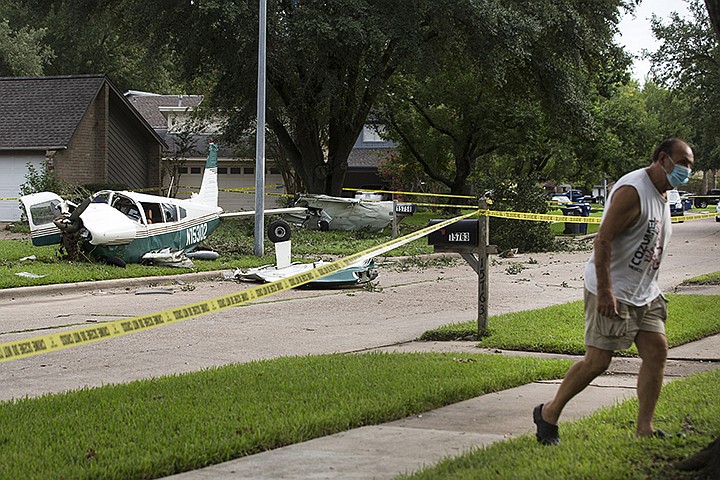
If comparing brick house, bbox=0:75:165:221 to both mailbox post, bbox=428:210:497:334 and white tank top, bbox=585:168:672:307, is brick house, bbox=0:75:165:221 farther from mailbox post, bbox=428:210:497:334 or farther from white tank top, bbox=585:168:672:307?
white tank top, bbox=585:168:672:307

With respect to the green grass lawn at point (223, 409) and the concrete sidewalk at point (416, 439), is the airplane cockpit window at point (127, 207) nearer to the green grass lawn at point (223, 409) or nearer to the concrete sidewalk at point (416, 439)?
the green grass lawn at point (223, 409)

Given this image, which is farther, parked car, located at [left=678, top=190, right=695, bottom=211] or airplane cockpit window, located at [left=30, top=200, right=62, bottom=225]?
parked car, located at [left=678, top=190, right=695, bottom=211]

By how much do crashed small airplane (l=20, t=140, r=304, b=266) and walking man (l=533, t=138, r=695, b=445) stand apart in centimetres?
1380

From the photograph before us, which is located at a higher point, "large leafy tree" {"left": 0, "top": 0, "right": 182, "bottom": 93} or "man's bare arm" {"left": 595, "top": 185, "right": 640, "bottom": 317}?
"large leafy tree" {"left": 0, "top": 0, "right": 182, "bottom": 93}

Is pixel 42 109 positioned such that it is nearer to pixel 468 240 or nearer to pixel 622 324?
pixel 468 240

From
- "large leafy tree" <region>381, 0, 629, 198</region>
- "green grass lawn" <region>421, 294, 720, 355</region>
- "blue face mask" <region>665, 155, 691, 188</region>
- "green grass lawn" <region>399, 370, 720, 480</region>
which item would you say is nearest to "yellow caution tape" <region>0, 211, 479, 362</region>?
"green grass lawn" <region>399, 370, 720, 480</region>

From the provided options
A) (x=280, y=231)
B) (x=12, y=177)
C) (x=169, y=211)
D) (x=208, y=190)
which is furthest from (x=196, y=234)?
(x=12, y=177)

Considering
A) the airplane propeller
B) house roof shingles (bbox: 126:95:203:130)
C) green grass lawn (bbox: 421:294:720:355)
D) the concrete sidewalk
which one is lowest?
green grass lawn (bbox: 421:294:720:355)

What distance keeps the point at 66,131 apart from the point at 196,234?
16512mm

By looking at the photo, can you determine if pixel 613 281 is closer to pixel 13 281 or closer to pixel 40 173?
pixel 13 281

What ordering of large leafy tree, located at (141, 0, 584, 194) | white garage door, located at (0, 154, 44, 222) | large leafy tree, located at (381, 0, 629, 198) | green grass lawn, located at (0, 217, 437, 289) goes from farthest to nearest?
white garage door, located at (0, 154, 44, 222) → large leafy tree, located at (381, 0, 629, 198) → large leafy tree, located at (141, 0, 584, 194) → green grass lawn, located at (0, 217, 437, 289)

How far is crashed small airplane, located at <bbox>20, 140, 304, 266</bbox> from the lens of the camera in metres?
19.8

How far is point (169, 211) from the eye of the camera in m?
21.8

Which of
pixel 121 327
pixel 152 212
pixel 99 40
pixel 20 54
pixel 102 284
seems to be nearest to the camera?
pixel 121 327
